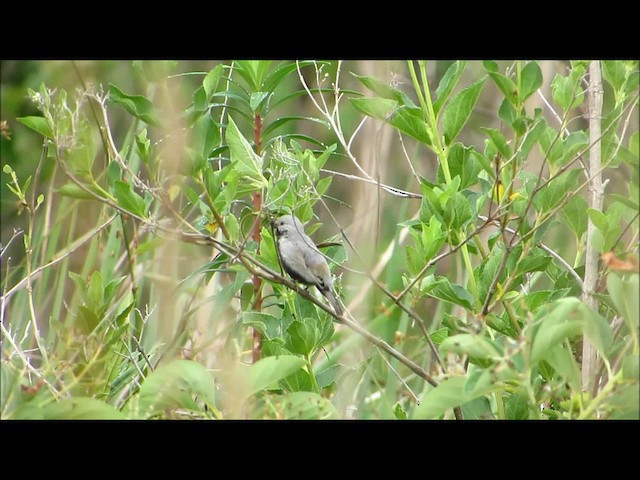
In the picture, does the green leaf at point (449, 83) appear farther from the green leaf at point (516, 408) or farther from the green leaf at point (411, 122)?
the green leaf at point (516, 408)

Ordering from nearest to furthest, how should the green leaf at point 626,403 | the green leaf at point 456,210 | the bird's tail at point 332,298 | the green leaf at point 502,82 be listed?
the green leaf at point 626,403, the green leaf at point 502,82, the green leaf at point 456,210, the bird's tail at point 332,298

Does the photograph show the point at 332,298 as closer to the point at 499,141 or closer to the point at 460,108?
the point at 460,108

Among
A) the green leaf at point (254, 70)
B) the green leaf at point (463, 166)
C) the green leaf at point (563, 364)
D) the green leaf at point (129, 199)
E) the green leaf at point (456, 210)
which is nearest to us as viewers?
Result: the green leaf at point (563, 364)

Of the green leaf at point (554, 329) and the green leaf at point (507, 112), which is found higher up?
the green leaf at point (507, 112)

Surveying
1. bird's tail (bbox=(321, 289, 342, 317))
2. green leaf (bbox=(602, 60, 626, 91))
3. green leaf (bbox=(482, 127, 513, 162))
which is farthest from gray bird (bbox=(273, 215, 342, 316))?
green leaf (bbox=(602, 60, 626, 91))

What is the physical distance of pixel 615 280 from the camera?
1.03 meters

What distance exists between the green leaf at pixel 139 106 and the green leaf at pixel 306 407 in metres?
0.56

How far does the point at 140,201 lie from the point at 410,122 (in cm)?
49

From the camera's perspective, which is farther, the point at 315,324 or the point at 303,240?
the point at 303,240

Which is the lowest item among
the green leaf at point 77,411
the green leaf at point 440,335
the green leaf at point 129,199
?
the green leaf at point 440,335

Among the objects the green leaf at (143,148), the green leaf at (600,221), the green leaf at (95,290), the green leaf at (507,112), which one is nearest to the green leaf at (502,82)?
the green leaf at (507,112)

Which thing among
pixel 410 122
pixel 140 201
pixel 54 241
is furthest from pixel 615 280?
pixel 54 241

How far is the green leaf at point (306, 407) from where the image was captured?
1121 millimetres
